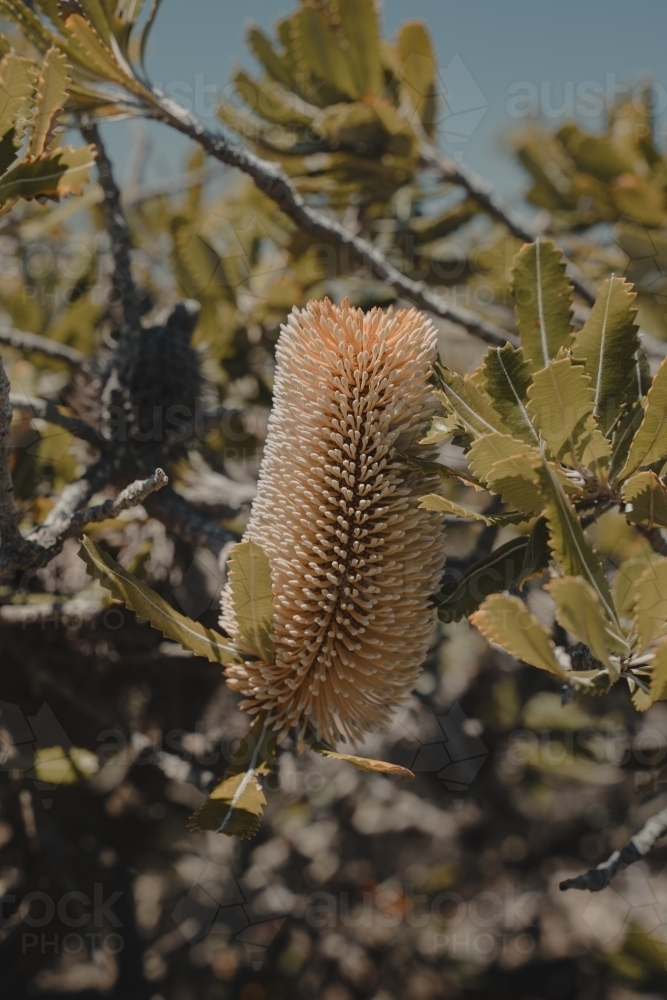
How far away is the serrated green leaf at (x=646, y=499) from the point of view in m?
0.93

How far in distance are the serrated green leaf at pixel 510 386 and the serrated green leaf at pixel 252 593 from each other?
384mm

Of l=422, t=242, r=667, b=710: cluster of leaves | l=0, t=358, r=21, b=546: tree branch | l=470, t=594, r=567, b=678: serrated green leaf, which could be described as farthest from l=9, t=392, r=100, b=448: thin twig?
l=470, t=594, r=567, b=678: serrated green leaf

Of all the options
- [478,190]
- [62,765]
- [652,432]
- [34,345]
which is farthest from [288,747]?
[478,190]

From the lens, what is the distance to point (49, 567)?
183 centimetres

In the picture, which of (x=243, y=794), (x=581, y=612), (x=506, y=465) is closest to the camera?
(x=581, y=612)

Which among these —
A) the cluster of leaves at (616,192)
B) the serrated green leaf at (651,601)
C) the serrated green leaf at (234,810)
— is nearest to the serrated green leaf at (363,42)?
the cluster of leaves at (616,192)

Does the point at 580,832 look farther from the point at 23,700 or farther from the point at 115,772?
the point at 23,700

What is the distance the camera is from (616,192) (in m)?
1.97

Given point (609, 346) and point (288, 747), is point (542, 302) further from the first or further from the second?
point (288, 747)

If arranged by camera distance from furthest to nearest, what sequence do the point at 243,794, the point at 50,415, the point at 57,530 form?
the point at 50,415
the point at 57,530
the point at 243,794

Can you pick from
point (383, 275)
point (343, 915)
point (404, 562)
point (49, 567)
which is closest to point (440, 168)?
point (383, 275)

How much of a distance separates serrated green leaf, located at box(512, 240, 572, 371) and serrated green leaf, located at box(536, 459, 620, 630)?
332 millimetres

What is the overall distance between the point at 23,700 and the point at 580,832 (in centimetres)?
240

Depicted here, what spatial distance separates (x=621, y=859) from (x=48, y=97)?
1434 mm
